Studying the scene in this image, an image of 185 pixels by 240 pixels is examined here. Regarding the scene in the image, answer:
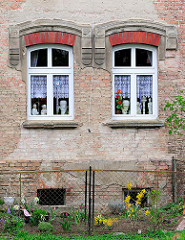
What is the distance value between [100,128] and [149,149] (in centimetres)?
131

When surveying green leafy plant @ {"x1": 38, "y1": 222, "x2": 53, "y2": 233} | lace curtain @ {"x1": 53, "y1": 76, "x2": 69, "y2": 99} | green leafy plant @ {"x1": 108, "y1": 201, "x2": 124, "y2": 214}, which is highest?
lace curtain @ {"x1": 53, "y1": 76, "x2": 69, "y2": 99}

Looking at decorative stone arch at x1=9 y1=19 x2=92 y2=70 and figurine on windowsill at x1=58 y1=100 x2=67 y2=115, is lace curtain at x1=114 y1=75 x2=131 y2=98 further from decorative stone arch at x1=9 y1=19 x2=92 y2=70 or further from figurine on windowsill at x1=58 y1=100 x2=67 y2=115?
figurine on windowsill at x1=58 y1=100 x2=67 y2=115

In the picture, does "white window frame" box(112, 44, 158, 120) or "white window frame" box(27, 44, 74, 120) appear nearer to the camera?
"white window frame" box(27, 44, 74, 120)

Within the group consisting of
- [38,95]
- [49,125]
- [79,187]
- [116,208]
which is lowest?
[116,208]

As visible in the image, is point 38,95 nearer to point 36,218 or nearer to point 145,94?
point 145,94

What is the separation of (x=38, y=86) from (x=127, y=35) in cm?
254

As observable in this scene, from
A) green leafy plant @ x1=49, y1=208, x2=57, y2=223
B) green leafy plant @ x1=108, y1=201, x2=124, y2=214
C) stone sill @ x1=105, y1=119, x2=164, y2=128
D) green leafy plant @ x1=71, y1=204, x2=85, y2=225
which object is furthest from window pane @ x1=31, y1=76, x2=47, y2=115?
green leafy plant @ x1=108, y1=201, x2=124, y2=214

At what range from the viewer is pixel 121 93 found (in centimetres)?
956

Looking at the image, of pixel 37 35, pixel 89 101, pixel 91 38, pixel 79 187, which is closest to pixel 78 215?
pixel 79 187

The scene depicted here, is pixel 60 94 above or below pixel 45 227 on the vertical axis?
above

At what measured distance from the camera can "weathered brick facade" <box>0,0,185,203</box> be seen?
912 cm

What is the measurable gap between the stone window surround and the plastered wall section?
160mm

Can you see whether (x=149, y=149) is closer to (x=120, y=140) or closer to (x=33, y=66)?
(x=120, y=140)

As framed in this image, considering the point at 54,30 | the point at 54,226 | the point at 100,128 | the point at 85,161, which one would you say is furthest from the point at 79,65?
the point at 54,226
